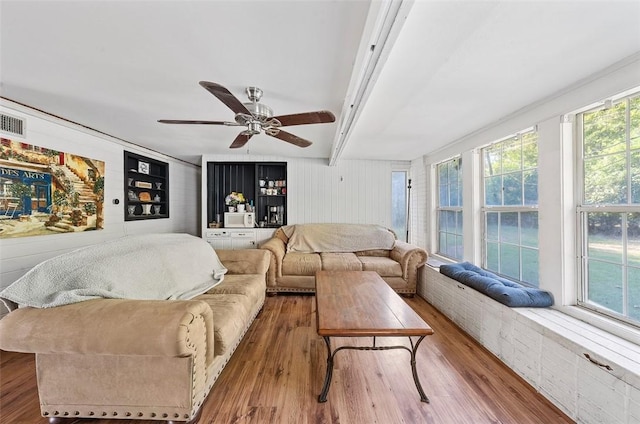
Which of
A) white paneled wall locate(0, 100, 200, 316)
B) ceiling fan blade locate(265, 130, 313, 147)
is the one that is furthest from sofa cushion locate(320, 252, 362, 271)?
white paneled wall locate(0, 100, 200, 316)

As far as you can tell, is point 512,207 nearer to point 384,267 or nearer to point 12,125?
point 384,267

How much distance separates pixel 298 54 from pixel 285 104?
0.72 meters

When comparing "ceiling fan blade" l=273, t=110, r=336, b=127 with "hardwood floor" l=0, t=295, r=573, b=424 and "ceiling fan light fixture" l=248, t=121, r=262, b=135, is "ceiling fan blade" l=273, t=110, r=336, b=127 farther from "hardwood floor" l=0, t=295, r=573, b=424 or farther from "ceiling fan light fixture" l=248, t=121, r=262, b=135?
"hardwood floor" l=0, t=295, r=573, b=424

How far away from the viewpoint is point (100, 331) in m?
1.25

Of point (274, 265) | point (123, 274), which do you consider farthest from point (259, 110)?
point (274, 265)

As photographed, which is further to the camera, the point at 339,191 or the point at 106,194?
the point at 339,191

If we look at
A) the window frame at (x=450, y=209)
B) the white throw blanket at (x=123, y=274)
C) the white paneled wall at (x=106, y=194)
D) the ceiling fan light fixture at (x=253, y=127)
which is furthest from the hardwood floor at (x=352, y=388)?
the ceiling fan light fixture at (x=253, y=127)

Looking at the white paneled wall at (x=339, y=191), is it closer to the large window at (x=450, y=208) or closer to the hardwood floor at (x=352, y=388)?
the large window at (x=450, y=208)

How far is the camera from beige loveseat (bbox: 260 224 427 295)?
3504 millimetres

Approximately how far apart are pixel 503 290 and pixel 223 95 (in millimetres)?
2704

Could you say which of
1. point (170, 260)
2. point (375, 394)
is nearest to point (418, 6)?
point (375, 394)

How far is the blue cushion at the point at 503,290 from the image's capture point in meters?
1.98

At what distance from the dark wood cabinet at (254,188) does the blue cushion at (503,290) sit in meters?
3.15

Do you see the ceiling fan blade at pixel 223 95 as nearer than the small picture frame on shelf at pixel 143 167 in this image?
Yes
